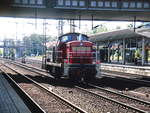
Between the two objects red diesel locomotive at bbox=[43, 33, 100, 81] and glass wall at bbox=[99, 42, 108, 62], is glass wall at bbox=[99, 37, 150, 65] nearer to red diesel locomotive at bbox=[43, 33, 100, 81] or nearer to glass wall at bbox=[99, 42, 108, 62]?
glass wall at bbox=[99, 42, 108, 62]

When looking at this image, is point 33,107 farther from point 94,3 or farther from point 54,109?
point 94,3

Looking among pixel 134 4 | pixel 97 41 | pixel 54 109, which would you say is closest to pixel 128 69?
pixel 134 4

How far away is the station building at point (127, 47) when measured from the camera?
36338mm

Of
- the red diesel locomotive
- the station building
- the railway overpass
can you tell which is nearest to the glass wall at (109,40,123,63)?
the station building

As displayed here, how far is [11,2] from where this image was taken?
2359 centimetres

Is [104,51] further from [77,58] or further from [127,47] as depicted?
[77,58]

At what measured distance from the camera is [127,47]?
4028 centimetres

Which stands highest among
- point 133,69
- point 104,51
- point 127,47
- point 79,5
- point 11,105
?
point 79,5

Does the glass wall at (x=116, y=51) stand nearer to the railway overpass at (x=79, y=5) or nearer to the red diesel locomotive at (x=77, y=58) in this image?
the railway overpass at (x=79, y=5)

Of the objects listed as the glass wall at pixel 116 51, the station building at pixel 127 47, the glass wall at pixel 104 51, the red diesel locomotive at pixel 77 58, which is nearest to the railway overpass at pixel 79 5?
the red diesel locomotive at pixel 77 58

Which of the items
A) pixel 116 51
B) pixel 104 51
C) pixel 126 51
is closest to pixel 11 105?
pixel 126 51

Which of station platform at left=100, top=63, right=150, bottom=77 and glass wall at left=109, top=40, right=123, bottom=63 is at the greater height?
glass wall at left=109, top=40, right=123, bottom=63

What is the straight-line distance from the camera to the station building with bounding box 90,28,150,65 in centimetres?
3634

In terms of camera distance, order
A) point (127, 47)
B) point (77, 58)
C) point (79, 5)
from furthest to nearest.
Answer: point (127, 47) → point (79, 5) → point (77, 58)
